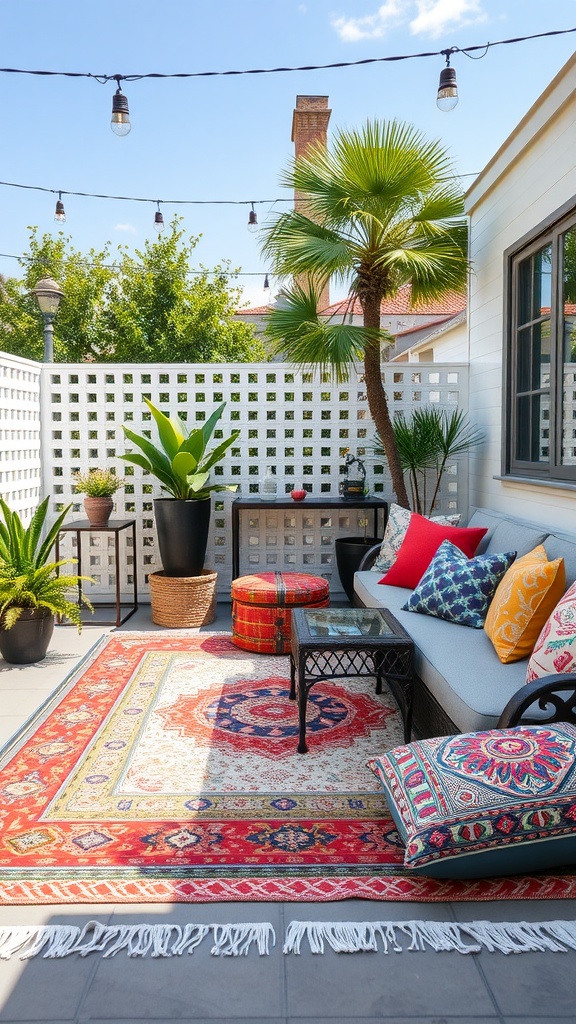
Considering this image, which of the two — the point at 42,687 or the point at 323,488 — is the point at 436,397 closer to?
the point at 323,488

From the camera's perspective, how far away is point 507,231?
14.9ft

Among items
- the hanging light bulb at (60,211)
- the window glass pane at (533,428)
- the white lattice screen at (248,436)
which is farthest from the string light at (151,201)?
the window glass pane at (533,428)

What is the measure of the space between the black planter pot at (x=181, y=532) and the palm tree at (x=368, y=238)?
1209mm

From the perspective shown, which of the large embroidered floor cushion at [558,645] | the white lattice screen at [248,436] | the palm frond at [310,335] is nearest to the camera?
Result: the large embroidered floor cushion at [558,645]

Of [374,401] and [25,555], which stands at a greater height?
[374,401]

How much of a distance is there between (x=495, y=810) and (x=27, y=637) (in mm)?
2939

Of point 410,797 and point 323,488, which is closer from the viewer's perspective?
point 410,797

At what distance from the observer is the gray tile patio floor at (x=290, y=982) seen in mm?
1592

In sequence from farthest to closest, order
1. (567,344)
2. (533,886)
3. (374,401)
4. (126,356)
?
(126,356)
(374,401)
(567,344)
(533,886)

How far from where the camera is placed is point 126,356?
15.0 metres

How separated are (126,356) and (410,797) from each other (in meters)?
13.9

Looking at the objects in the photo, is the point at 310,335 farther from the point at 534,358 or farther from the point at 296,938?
the point at 296,938

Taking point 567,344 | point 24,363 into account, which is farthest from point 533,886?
point 24,363

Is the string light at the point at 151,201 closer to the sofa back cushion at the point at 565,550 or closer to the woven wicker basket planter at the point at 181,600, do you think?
the woven wicker basket planter at the point at 181,600
